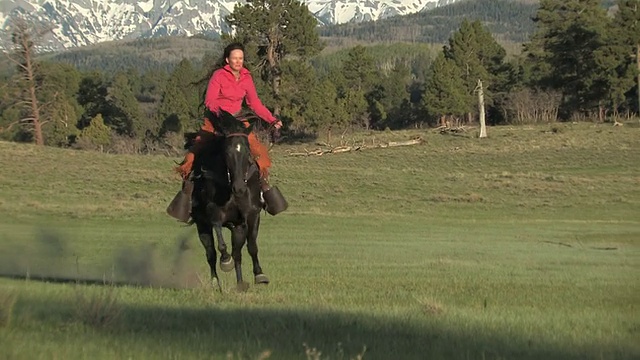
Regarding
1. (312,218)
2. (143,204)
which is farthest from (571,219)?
(143,204)

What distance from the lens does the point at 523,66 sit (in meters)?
108

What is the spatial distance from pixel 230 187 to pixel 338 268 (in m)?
6.15

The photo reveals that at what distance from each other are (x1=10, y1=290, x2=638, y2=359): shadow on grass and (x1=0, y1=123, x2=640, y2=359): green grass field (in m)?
0.03

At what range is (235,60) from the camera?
11227 mm

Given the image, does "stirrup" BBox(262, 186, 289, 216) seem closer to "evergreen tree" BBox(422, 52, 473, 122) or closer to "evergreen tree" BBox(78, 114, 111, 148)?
"evergreen tree" BBox(78, 114, 111, 148)

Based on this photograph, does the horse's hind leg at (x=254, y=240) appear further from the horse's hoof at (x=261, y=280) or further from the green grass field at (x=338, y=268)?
the green grass field at (x=338, y=268)

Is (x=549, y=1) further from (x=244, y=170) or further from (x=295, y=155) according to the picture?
(x=244, y=170)

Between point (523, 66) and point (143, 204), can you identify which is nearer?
point (143, 204)

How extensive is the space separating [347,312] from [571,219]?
2964 centimetres

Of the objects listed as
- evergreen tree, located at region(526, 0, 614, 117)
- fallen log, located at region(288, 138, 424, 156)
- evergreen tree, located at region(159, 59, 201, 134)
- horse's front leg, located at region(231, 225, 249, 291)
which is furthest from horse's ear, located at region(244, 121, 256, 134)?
evergreen tree, located at region(526, 0, 614, 117)

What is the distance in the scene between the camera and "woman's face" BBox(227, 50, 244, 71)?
11203 millimetres

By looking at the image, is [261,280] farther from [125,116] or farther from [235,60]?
[125,116]

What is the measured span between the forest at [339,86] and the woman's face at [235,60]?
164ft

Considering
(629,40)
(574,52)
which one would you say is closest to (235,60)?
(629,40)
